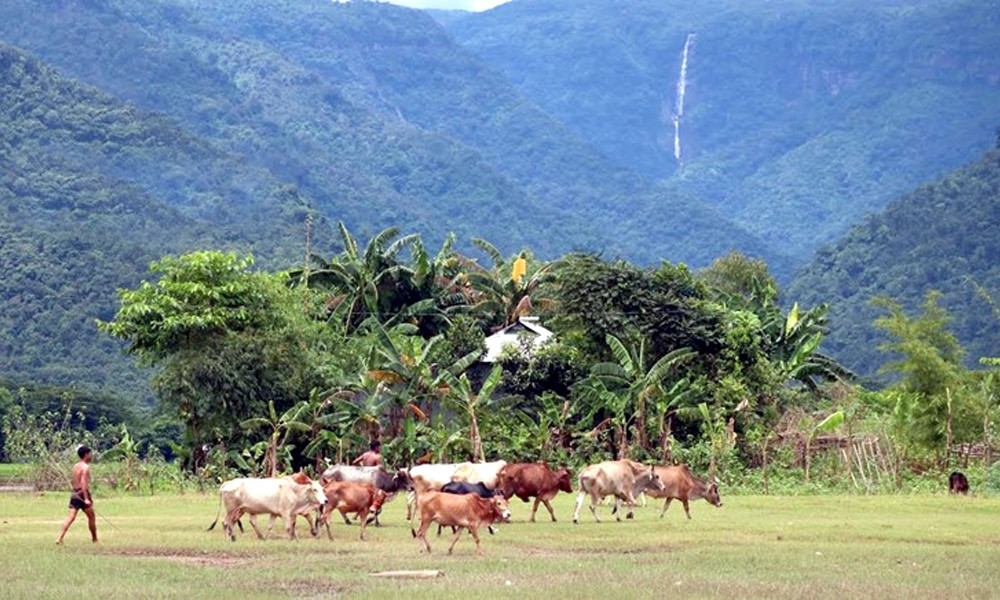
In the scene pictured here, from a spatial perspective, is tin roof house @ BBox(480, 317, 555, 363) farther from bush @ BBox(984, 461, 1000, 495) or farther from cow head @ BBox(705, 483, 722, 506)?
cow head @ BBox(705, 483, 722, 506)

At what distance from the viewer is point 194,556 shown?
22.4 m

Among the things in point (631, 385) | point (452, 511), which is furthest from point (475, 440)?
point (452, 511)

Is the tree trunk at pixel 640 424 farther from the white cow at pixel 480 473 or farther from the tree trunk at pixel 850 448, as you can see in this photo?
the white cow at pixel 480 473

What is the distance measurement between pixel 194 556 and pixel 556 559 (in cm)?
477

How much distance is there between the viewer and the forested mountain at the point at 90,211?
86.7 metres

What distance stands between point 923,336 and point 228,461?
19027mm

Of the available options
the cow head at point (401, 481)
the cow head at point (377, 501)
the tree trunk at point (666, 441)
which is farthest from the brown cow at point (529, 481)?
the tree trunk at point (666, 441)

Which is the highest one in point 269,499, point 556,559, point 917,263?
point 917,263

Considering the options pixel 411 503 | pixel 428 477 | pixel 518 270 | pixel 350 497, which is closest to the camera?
pixel 350 497

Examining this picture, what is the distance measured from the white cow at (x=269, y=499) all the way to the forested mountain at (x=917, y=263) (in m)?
71.5

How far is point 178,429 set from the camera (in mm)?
69562

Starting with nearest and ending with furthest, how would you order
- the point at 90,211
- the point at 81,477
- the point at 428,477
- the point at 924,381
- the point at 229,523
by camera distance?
the point at 81,477, the point at 229,523, the point at 428,477, the point at 924,381, the point at 90,211

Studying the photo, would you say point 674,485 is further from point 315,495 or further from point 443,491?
point 315,495

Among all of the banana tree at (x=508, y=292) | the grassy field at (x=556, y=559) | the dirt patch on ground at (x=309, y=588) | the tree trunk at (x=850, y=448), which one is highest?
the banana tree at (x=508, y=292)
